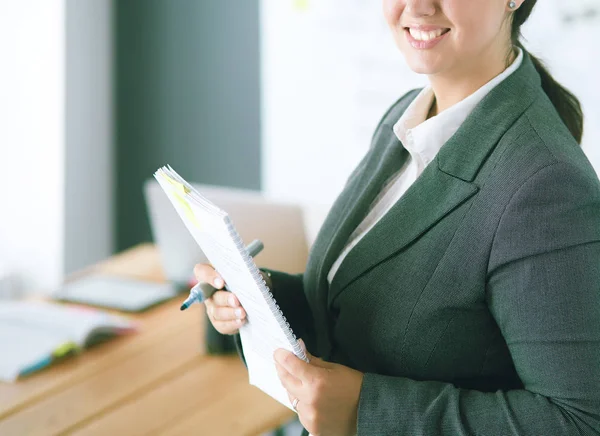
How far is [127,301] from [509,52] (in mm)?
1443

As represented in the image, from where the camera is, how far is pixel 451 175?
1.00 m

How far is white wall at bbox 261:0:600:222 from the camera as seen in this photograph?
9.96 ft

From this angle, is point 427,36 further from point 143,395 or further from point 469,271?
point 143,395

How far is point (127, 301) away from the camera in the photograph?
2160mm

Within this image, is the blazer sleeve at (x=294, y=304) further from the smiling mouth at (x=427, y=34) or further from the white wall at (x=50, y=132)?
the white wall at (x=50, y=132)

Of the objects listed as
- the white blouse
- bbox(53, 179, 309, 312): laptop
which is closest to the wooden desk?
bbox(53, 179, 309, 312): laptop

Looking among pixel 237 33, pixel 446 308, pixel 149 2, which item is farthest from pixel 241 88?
pixel 446 308

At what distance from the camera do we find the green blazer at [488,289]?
0.85 meters

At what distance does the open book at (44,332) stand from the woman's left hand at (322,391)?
3.18 feet

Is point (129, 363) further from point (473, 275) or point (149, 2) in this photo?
point (149, 2)

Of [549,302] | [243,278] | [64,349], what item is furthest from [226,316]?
[64,349]

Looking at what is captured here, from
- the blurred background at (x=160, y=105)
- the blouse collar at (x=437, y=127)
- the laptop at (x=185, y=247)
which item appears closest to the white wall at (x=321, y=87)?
the blurred background at (x=160, y=105)

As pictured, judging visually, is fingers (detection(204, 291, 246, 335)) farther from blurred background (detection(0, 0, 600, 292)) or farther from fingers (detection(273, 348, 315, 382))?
blurred background (detection(0, 0, 600, 292))

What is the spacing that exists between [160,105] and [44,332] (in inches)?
79.1
